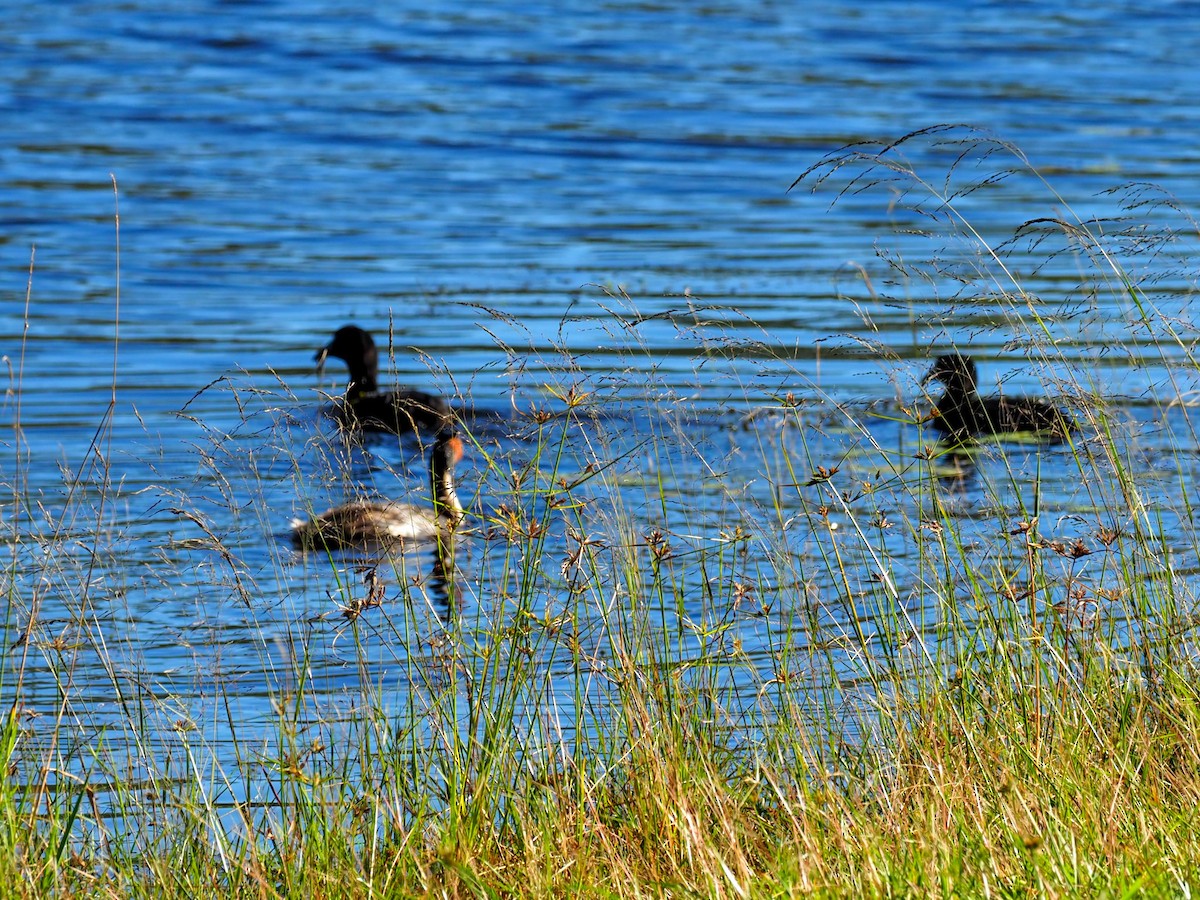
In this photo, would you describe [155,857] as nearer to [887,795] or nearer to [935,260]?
[887,795]

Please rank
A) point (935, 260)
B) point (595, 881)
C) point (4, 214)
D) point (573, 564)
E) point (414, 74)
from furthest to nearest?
point (414, 74) → point (4, 214) → point (935, 260) → point (573, 564) → point (595, 881)

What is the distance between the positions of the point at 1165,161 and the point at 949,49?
9014 mm

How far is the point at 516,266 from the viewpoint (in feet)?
52.4

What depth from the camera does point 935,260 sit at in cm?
559

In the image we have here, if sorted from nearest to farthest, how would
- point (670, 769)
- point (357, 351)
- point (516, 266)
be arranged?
point (670, 769), point (357, 351), point (516, 266)

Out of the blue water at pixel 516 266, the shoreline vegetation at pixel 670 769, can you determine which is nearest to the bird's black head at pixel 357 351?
the blue water at pixel 516 266

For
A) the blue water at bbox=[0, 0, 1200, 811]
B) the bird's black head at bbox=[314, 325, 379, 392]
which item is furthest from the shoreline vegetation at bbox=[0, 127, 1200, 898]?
the bird's black head at bbox=[314, 325, 379, 392]

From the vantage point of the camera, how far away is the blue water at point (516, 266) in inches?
232

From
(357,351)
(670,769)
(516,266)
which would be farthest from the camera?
(516,266)

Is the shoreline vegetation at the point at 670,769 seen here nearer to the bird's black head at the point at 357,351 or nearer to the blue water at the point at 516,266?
the blue water at the point at 516,266

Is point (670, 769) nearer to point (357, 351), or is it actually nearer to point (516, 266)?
point (357, 351)

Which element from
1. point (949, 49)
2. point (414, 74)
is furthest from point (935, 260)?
point (949, 49)

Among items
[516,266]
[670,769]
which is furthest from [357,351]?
[670,769]

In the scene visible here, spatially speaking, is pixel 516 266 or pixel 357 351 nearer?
pixel 357 351
